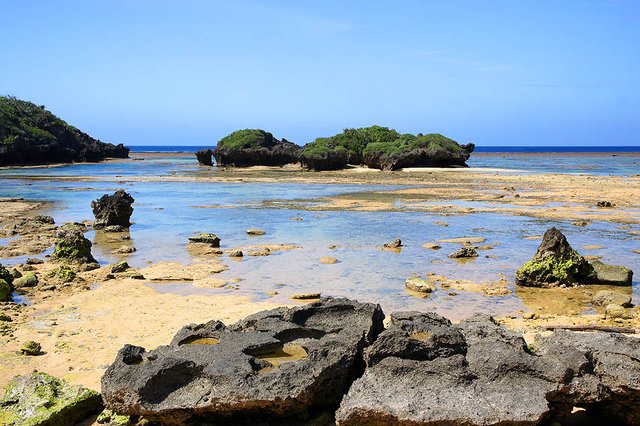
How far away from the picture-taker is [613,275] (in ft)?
37.0

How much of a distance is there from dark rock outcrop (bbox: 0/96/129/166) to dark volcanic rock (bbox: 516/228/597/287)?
69.7m

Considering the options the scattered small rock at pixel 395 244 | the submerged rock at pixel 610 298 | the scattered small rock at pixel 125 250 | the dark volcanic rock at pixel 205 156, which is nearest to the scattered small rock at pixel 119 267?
the scattered small rock at pixel 125 250

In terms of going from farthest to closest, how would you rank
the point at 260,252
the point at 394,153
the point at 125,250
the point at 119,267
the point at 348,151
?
the point at 348,151, the point at 394,153, the point at 125,250, the point at 260,252, the point at 119,267

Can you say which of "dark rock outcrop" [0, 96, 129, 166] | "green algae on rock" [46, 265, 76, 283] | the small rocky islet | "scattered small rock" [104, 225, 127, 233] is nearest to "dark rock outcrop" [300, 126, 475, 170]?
the small rocky islet

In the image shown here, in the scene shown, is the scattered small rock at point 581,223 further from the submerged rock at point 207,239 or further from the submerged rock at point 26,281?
the submerged rock at point 26,281

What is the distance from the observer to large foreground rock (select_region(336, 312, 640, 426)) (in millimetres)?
4633

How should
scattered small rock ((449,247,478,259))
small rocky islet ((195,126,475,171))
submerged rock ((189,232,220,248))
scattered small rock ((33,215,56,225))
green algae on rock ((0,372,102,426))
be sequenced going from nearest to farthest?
green algae on rock ((0,372,102,426)), scattered small rock ((449,247,478,259)), submerged rock ((189,232,220,248)), scattered small rock ((33,215,56,225)), small rocky islet ((195,126,475,171))

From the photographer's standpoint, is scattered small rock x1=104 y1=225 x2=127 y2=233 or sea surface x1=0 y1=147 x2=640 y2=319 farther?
scattered small rock x1=104 y1=225 x2=127 y2=233

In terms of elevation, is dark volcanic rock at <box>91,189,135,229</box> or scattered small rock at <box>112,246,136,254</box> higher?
dark volcanic rock at <box>91,189,135,229</box>

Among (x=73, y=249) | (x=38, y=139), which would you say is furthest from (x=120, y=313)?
(x=38, y=139)

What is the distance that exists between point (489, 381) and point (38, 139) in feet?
257

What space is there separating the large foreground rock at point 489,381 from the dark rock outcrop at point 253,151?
61661mm

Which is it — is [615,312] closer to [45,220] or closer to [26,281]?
[26,281]

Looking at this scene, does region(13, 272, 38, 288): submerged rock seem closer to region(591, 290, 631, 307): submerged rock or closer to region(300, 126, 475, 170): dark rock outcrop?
region(591, 290, 631, 307): submerged rock
